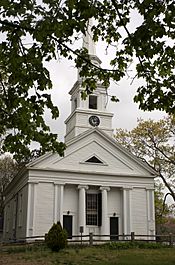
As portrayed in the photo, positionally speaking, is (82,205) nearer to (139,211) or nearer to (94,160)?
(94,160)

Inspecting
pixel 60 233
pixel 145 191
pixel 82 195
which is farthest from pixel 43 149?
pixel 145 191

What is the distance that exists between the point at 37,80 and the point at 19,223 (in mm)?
24166

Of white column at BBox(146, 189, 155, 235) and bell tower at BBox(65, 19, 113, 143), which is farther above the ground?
bell tower at BBox(65, 19, 113, 143)

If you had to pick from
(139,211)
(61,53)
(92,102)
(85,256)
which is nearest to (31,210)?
(139,211)

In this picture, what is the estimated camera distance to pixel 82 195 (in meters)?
28.0

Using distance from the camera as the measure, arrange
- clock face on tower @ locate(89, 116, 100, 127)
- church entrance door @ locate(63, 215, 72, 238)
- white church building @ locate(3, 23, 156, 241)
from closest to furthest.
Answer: white church building @ locate(3, 23, 156, 241) < church entrance door @ locate(63, 215, 72, 238) < clock face on tower @ locate(89, 116, 100, 127)

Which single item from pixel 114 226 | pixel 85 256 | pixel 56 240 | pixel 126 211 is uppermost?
pixel 126 211

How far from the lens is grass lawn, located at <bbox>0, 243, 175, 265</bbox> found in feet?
55.2

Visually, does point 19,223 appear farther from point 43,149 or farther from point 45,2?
point 45,2

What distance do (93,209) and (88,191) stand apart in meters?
1.38

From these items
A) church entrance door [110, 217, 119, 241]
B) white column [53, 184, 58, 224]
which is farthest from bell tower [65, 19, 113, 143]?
church entrance door [110, 217, 119, 241]

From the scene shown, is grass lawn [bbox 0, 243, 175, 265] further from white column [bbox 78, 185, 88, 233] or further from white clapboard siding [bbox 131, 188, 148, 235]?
white clapboard siding [bbox 131, 188, 148, 235]

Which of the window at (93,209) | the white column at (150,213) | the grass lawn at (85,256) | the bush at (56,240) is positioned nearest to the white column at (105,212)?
the window at (93,209)

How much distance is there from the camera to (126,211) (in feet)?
93.9
